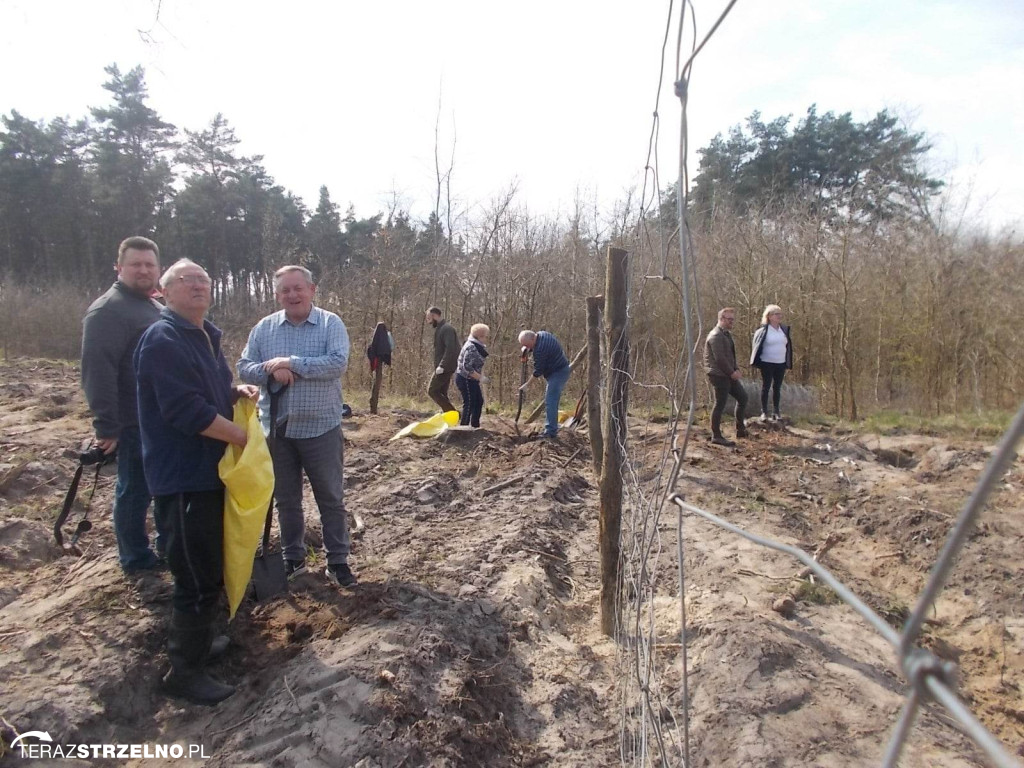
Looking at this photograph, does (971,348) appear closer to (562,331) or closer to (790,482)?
(790,482)

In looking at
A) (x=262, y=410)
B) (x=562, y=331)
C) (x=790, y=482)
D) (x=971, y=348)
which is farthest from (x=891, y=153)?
(x=262, y=410)

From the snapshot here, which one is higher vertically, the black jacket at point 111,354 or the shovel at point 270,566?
the black jacket at point 111,354

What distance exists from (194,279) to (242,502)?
955 millimetres

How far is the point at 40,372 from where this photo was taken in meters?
13.9

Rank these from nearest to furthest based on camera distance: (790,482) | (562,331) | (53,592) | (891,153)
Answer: (53,592) → (790,482) → (891,153) → (562,331)

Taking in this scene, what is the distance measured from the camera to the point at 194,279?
2617 millimetres

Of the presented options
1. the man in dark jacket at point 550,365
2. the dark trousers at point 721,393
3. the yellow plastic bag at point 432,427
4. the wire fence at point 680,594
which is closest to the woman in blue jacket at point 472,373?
the yellow plastic bag at point 432,427

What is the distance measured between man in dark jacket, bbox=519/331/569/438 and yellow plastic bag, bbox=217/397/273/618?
482cm

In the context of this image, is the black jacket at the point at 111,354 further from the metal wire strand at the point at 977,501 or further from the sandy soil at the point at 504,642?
the metal wire strand at the point at 977,501

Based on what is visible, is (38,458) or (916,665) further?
(38,458)

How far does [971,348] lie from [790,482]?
671 cm

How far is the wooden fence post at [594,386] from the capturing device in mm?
4305

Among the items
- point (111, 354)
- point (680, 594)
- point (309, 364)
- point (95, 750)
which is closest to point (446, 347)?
point (309, 364)

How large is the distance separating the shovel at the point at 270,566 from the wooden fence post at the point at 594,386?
197 cm
